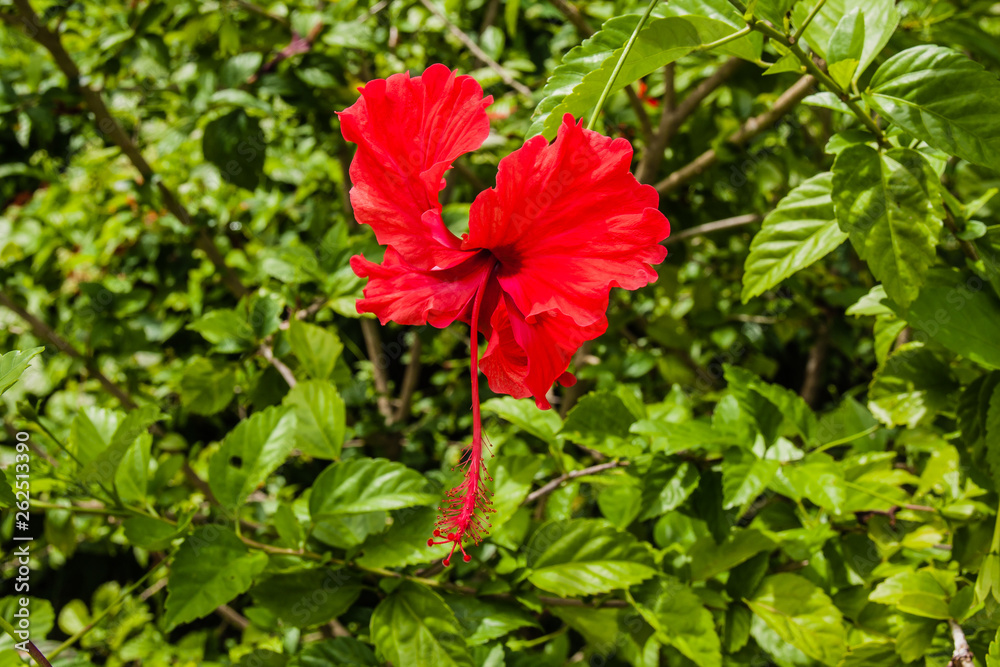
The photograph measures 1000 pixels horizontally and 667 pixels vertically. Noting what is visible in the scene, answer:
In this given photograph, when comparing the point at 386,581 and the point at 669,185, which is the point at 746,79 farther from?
the point at 386,581

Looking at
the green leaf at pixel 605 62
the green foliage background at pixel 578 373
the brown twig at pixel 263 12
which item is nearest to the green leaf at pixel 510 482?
the green foliage background at pixel 578 373

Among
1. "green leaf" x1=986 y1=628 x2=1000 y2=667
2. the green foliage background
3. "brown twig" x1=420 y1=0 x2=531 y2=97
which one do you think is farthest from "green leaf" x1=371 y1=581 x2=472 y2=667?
"brown twig" x1=420 y1=0 x2=531 y2=97

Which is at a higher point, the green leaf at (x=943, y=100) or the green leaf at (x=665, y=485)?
the green leaf at (x=943, y=100)

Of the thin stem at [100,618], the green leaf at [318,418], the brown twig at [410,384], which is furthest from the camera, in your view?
the brown twig at [410,384]

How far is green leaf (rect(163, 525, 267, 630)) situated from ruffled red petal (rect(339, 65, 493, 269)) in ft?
1.82

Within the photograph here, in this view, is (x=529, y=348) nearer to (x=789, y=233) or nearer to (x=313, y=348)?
(x=789, y=233)

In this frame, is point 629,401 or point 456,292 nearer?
point 456,292

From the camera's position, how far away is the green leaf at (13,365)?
25.8 inches

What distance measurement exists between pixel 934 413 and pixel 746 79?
990 millimetres

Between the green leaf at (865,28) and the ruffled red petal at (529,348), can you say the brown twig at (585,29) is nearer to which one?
the green leaf at (865,28)

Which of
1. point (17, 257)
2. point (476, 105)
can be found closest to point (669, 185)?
point (476, 105)

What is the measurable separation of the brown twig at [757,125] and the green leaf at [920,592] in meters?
0.89

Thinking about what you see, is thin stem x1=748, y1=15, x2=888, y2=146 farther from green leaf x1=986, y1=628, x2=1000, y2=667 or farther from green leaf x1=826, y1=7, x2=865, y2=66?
green leaf x1=986, y1=628, x2=1000, y2=667

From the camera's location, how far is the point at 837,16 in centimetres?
92
